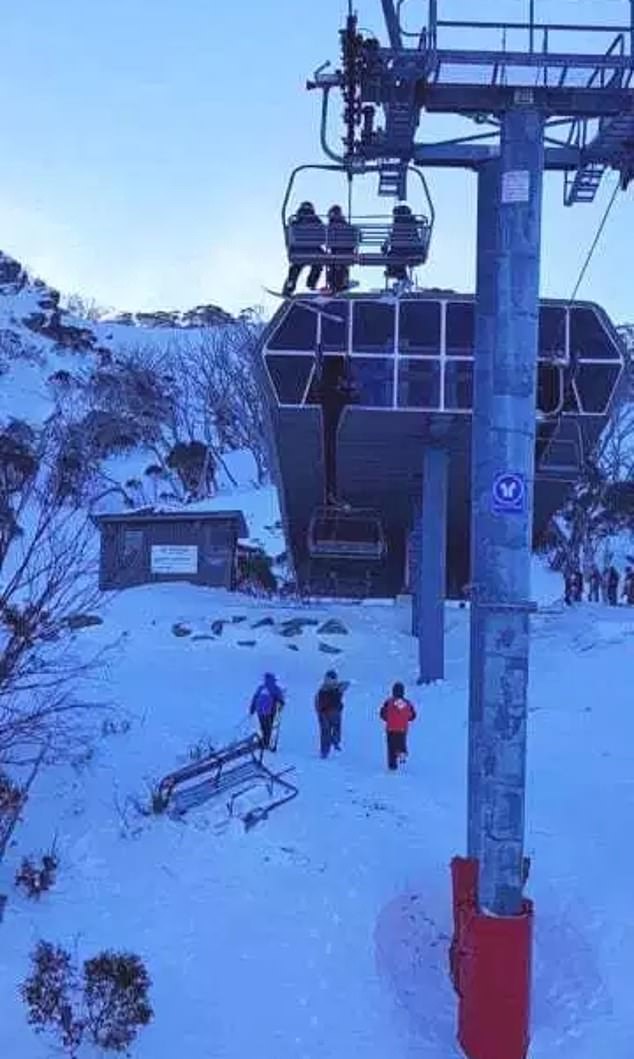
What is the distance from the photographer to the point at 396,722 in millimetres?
18703

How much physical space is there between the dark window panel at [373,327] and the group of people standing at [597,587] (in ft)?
41.8

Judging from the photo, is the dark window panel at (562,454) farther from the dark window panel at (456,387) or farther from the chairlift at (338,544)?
the chairlift at (338,544)

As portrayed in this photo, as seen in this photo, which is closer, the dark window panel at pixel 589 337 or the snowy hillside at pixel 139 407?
the dark window panel at pixel 589 337

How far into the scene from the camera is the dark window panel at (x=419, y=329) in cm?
2589

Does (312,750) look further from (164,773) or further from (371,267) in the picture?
(371,267)

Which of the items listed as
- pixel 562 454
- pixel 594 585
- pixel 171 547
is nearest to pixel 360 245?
pixel 562 454

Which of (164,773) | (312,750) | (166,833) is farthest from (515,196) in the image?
(312,750)

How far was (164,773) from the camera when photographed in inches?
698

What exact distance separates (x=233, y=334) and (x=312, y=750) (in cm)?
6712

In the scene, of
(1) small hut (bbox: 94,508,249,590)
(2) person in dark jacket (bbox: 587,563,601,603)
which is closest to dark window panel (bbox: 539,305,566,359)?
(1) small hut (bbox: 94,508,249,590)

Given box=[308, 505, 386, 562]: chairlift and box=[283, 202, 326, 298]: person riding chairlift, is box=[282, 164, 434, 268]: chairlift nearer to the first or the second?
box=[283, 202, 326, 298]: person riding chairlift

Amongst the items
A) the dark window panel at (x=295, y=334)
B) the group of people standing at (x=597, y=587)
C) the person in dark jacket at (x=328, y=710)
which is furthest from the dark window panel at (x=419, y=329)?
the group of people standing at (x=597, y=587)

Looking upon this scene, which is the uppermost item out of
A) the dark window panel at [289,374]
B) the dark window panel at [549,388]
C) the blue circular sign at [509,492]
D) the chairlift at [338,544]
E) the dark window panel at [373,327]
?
the dark window panel at [373,327]

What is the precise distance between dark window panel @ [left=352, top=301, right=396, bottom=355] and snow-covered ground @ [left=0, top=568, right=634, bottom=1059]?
25.7 feet
